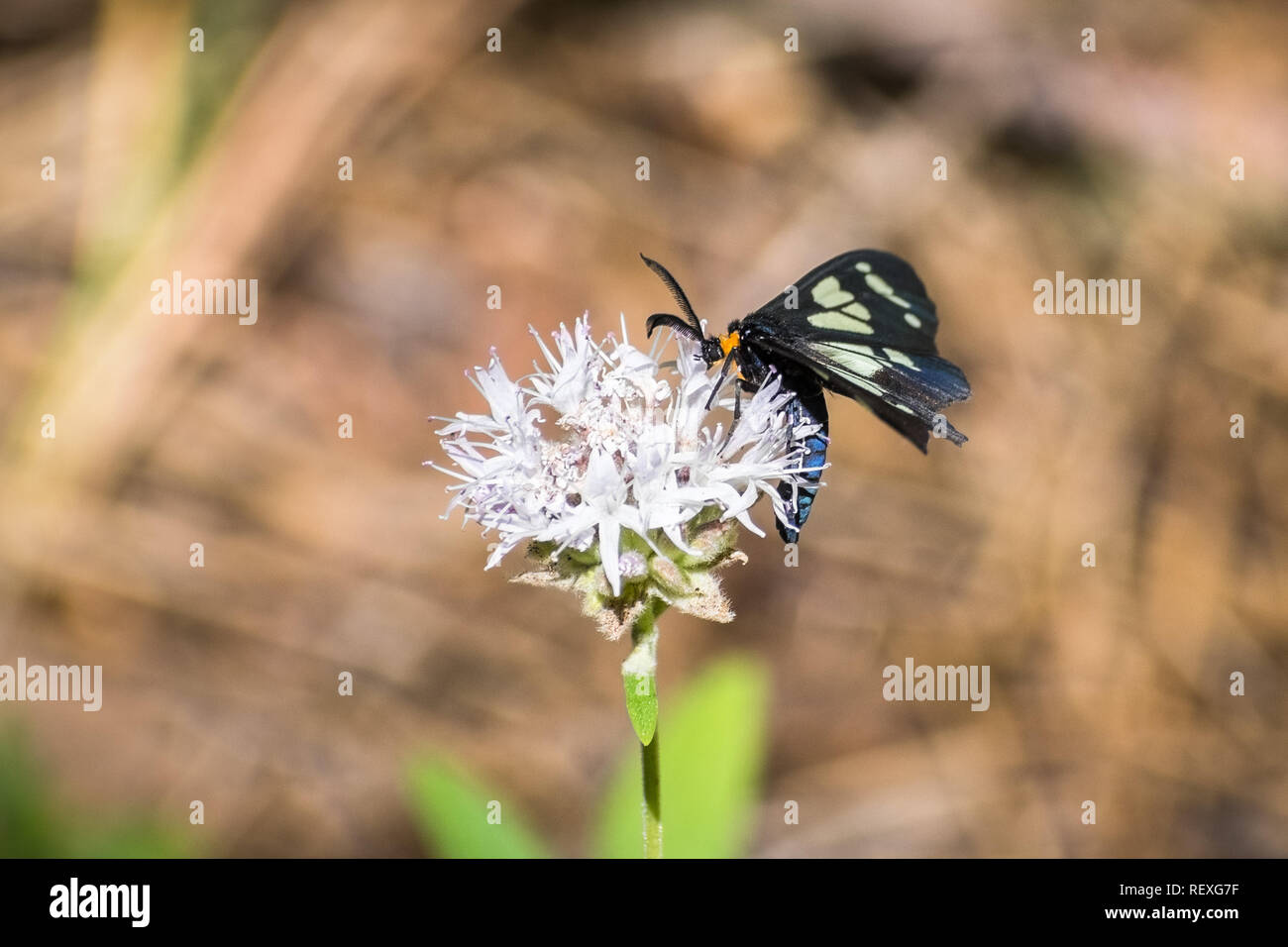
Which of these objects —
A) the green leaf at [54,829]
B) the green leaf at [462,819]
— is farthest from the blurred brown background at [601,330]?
the green leaf at [462,819]

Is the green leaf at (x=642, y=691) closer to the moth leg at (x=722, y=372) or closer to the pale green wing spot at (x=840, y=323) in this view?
the moth leg at (x=722, y=372)

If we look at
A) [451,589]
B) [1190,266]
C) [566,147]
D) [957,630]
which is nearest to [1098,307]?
[1190,266]

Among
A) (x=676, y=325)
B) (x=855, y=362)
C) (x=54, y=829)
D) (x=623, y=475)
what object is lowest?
(x=54, y=829)

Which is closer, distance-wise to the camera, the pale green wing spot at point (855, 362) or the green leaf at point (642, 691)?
the green leaf at point (642, 691)

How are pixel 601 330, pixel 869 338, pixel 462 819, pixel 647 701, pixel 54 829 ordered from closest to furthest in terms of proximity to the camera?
pixel 647 701, pixel 869 338, pixel 462 819, pixel 54 829, pixel 601 330

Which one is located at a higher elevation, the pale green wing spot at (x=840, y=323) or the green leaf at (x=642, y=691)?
the pale green wing spot at (x=840, y=323)

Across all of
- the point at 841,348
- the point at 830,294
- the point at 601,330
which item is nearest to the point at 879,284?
the point at 830,294

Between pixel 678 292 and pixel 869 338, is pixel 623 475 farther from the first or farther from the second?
pixel 869 338
